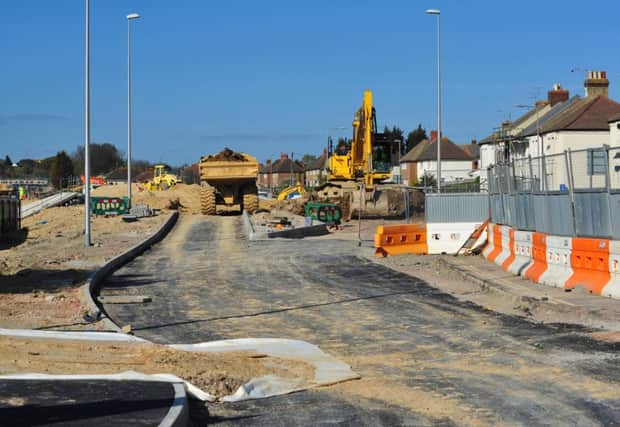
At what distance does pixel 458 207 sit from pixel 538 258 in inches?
268

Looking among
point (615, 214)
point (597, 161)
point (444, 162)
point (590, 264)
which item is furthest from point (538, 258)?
point (444, 162)

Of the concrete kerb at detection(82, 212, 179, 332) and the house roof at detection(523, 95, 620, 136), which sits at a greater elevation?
the house roof at detection(523, 95, 620, 136)

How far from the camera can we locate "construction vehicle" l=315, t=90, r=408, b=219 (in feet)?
144

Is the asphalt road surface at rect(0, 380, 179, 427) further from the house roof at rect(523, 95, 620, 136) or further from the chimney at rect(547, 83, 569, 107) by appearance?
the chimney at rect(547, 83, 569, 107)

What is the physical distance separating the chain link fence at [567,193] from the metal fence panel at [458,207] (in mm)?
2571

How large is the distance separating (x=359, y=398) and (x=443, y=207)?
16.6 metres

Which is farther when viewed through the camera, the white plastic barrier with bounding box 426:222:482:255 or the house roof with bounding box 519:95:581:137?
the house roof with bounding box 519:95:581:137

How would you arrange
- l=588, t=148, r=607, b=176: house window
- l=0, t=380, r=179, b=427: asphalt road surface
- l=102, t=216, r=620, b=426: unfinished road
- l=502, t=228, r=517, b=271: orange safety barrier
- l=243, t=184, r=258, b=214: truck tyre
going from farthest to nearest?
1. l=243, t=184, r=258, b=214: truck tyre
2. l=502, t=228, r=517, b=271: orange safety barrier
3. l=588, t=148, r=607, b=176: house window
4. l=102, t=216, r=620, b=426: unfinished road
5. l=0, t=380, r=179, b=427: asphalt road surface

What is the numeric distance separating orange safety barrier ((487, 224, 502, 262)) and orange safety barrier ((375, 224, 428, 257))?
2.71 m

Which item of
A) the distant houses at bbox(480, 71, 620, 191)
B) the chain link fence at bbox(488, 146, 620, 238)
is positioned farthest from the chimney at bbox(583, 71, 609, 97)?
the chain link fence at bbox(488, 146, 620, 238)

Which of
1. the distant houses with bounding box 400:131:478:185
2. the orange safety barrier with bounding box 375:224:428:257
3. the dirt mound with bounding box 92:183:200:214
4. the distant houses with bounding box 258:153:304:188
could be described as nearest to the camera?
the orange safety barrier with bounding box 375:224:428:257

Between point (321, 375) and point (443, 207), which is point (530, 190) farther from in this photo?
point (321, 375)

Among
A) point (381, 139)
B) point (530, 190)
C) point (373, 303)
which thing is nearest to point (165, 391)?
point (373, 303)

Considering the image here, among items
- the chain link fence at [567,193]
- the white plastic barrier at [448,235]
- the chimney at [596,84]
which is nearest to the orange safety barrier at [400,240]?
the white plastic barrier at [448,235]
